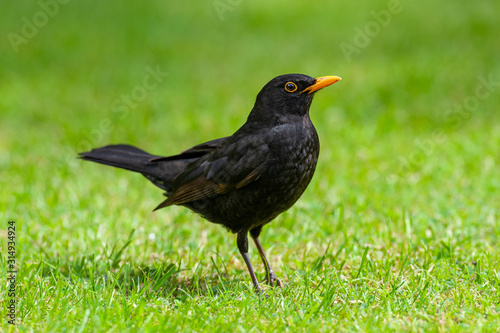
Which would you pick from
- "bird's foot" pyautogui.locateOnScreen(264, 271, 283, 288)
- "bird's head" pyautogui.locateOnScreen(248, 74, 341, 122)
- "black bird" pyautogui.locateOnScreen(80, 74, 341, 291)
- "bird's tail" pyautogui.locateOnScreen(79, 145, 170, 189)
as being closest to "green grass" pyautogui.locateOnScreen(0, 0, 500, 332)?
"bird's foot" pyautogui.locateOnScreen(264, 271, 283, 288)

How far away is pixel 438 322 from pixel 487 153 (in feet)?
13.1

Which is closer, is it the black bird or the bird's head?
the black bird

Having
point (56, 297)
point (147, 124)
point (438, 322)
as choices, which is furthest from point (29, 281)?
point (147, 124)

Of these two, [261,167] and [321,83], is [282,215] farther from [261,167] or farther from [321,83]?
[321,83]

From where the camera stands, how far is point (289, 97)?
3912 millimetres

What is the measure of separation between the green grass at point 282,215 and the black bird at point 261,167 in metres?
0.43

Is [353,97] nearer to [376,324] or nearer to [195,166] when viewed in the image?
[195,166]

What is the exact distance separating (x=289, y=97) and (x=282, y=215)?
66.6 inches

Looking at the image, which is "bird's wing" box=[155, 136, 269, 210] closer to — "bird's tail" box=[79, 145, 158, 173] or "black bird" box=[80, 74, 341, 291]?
"black bird" box=[80, 74, 341, 291]

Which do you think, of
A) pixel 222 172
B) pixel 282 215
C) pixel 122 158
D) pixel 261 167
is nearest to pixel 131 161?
pixel 122 158

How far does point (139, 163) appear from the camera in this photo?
4535 mm

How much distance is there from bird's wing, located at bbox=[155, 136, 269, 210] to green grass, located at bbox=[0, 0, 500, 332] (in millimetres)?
513

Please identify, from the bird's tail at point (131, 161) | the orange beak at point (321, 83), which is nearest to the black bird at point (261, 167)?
the orange beak at point (321, 83)

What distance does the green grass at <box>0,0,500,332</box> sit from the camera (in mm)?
3377
